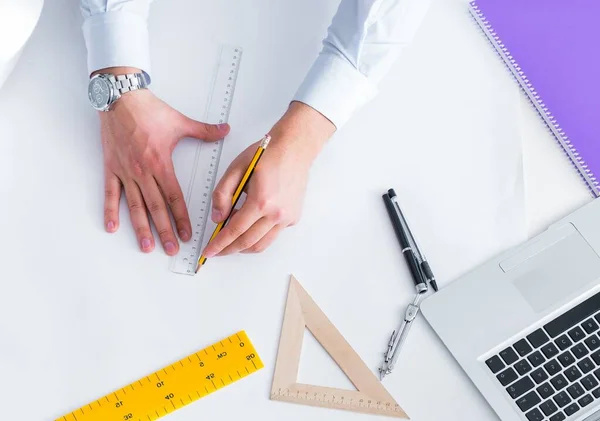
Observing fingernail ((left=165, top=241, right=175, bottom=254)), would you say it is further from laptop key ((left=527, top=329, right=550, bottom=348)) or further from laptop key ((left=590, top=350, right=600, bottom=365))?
laptop key ((left=590, top=350, right=600, bottom=365))

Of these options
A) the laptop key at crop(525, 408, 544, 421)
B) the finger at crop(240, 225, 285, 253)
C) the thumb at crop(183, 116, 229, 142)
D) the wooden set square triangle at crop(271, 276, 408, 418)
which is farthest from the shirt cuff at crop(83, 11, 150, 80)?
the laptop key at crop(525, 408, 544, 421)

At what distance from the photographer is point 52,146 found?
Result: 1233 mm

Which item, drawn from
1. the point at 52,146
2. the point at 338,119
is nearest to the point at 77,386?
the point at 52,146

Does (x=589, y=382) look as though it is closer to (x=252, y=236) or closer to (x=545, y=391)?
(x=545, y=391)

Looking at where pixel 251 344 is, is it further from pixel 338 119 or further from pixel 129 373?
pixel 338 119

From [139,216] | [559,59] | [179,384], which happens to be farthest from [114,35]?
[559,59]

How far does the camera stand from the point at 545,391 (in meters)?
1.13

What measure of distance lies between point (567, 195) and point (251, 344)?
68 cm

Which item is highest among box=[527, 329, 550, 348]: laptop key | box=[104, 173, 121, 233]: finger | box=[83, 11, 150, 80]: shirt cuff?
box=[83, 11, 150, 80]: shirt cuff

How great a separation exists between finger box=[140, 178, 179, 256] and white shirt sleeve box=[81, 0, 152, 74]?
0.78 feet

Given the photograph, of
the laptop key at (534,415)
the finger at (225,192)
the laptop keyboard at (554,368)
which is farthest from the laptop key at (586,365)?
the finger at (225,192)

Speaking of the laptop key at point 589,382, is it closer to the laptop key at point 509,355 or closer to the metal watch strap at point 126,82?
the laptop key at point 509,355

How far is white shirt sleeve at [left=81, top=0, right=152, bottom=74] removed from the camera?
1245 millimetres

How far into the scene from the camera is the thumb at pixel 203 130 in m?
1.25
